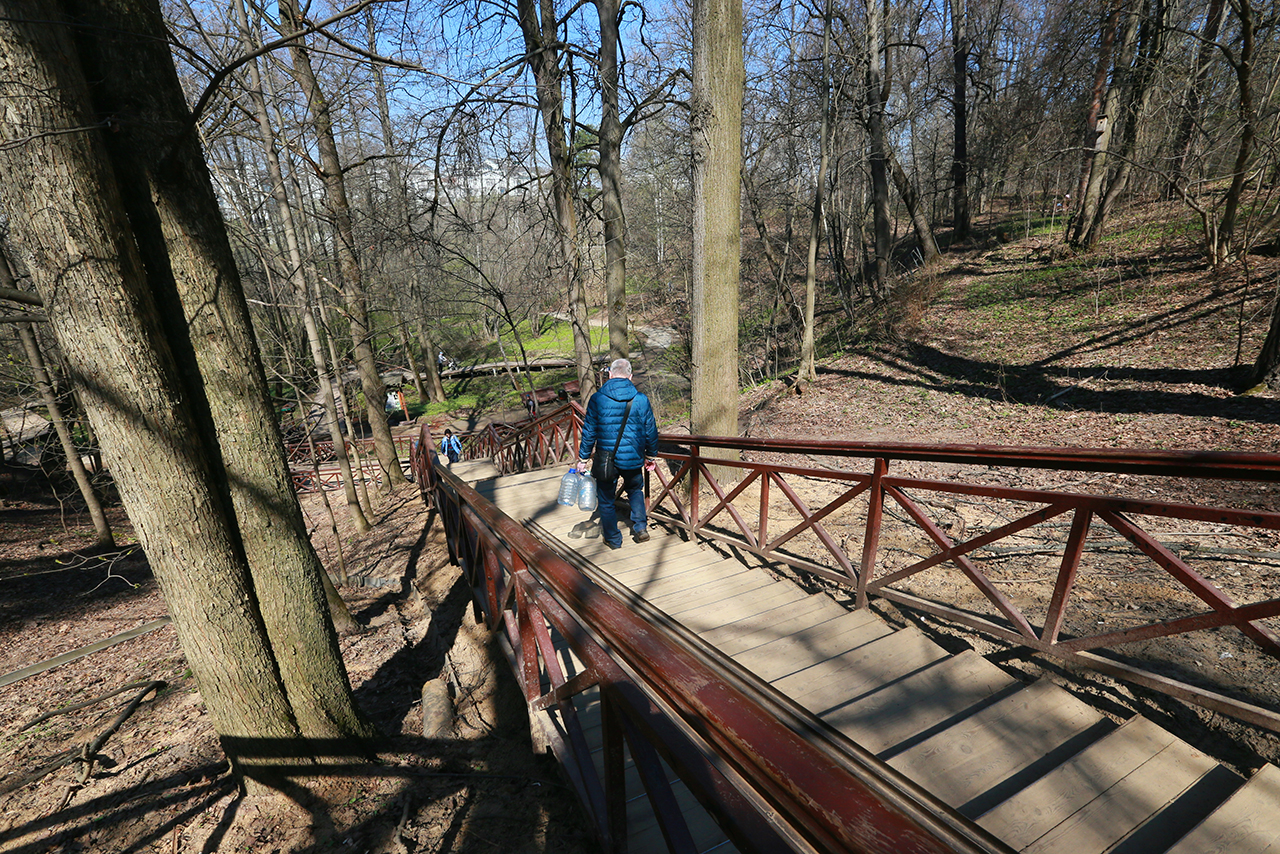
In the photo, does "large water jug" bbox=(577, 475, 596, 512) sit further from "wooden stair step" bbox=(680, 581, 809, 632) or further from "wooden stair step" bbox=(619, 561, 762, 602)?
"wooden stair step" bbox=(680, 581, 809, 632)

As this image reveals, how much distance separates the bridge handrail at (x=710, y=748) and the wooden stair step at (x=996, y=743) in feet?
1.41

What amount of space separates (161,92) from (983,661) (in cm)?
473

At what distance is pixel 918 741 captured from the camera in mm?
2230

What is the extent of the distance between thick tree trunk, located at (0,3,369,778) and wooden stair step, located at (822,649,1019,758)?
2.85m

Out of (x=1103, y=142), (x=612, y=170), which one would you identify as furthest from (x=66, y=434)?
(x=1103, y=142)

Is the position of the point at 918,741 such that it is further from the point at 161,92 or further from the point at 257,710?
the point at 161,92

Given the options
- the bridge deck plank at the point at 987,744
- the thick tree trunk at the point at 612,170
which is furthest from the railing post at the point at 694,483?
the thick tree trunk at the point at 612,170

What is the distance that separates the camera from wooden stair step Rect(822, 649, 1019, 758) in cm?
229

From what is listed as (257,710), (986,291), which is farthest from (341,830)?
(986,291)

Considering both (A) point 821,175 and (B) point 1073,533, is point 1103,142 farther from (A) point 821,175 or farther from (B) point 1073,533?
(B) point 1073,533

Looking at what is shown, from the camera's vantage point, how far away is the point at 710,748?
128cm

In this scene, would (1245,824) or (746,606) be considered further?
(746,606)

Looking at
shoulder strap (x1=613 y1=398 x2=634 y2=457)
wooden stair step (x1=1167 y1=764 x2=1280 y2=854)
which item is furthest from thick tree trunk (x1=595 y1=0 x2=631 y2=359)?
wooden stair step (x1=1167 y1=764 x2=1280 y2=854)

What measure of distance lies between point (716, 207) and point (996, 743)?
4.92 metres
